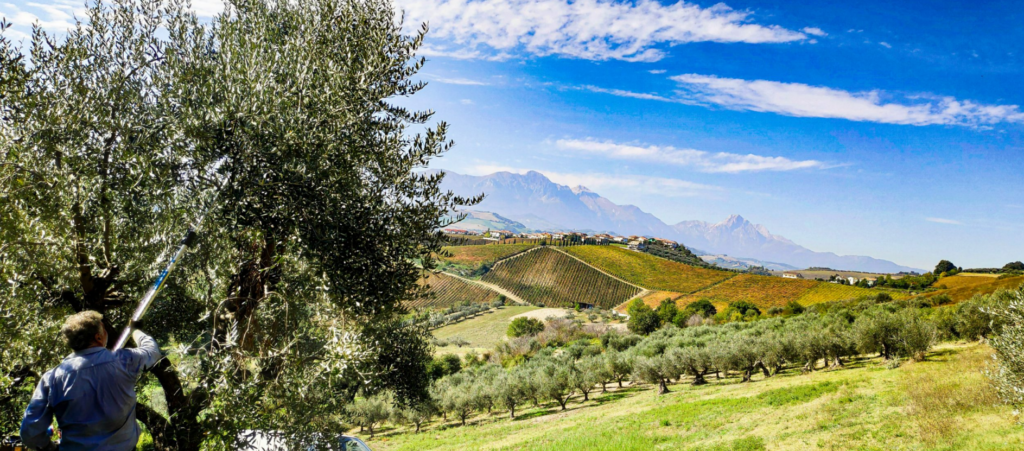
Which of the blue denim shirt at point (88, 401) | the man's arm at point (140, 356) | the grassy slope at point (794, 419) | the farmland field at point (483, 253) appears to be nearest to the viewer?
the blue denim shirt at point (88, 401)

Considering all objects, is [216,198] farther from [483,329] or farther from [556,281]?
[556,281]

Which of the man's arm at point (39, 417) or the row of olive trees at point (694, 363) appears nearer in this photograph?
the man's arm at point (39, 417)

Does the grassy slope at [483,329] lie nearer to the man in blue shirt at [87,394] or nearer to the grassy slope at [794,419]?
the grassy slope at [794,419]

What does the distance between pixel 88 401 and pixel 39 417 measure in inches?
14.0

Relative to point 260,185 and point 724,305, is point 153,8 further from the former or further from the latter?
point 724,305

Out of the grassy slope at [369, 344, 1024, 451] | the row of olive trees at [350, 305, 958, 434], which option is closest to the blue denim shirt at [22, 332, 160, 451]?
the grassy slope at [369, 344, 1024, 451]

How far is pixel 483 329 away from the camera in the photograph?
87.9m

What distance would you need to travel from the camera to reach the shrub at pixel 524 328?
79.5 meters

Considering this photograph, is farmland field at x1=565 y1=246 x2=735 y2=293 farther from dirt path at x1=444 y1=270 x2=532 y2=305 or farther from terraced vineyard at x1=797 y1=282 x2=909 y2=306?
dirt path at x1=444 y1=270 x2=532 y2=305

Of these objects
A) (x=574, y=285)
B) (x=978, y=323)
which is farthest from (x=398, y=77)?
(x=574, y=285)

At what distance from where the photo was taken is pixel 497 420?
3516 cm

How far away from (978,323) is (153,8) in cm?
5165

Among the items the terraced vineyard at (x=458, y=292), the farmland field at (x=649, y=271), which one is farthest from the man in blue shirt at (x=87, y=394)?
the farmland field at (x=649, y=271)

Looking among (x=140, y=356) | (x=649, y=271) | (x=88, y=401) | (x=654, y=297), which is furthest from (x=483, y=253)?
(x=88, y=401)
